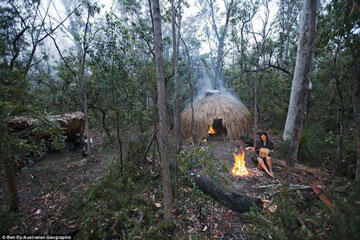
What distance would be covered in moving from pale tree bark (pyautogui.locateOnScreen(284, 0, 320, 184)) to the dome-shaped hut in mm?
3265

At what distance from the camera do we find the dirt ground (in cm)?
321

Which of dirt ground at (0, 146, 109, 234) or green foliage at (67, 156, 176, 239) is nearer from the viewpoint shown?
green foliage at (67, 156, 176, 239)

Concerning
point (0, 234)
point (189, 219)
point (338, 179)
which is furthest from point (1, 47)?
point (338, 179)

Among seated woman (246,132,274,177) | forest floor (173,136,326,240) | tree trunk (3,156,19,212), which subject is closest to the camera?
tree trunk (3,156,19,212)

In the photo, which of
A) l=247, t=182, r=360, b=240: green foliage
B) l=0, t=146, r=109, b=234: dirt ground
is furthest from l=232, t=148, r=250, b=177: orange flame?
l=0, t=146, r=109, b=234: dirt ground

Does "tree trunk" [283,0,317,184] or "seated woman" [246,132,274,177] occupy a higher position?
"tree trunk" [283,0,317,184]

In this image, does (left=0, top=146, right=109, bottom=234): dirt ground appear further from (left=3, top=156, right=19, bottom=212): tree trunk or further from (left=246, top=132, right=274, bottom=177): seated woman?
(left=246, top=132, right=274, bottom=177): seated woman

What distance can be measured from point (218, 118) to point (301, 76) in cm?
438

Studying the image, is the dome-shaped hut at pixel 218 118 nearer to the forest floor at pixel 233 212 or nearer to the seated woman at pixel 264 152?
the seated woman at pixel 264 152

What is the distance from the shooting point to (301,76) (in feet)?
16.3

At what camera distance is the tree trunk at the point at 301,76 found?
2668 millimetres

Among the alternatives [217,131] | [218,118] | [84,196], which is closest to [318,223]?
[84,196]

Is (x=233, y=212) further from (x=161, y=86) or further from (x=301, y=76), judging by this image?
(x=301, y=76)

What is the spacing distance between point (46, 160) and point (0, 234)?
480 cm
